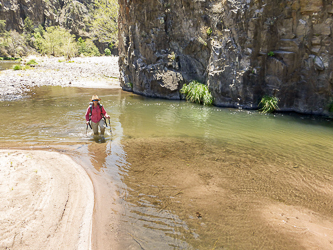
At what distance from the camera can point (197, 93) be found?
16.5 meters

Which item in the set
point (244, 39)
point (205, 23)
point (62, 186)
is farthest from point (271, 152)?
point (205, 23)

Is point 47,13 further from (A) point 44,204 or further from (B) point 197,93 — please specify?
(A) point 44,204

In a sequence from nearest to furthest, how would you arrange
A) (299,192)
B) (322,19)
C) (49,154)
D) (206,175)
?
(299,192) < (206,175) < (49,154) < (322,19)

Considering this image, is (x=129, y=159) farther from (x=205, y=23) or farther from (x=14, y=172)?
(x=205, y=23)

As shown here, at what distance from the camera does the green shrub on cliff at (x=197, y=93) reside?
16.0 metres

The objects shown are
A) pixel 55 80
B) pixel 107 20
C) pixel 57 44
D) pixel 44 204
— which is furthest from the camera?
pixel 57 44

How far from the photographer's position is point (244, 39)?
13914 mm

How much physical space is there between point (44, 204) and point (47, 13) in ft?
303

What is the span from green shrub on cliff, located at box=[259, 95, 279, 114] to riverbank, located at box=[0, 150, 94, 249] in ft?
38.4

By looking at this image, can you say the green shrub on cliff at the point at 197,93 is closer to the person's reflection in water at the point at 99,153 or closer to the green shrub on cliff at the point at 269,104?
the green shrub on cliff at the point at 269,104

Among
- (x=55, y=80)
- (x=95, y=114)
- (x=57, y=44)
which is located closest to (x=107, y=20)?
(x=55, y=80)

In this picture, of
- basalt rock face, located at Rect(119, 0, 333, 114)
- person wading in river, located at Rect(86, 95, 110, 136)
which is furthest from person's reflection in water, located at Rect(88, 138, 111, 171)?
basalt rock face, located at Rect(119, 0, 333, 114)

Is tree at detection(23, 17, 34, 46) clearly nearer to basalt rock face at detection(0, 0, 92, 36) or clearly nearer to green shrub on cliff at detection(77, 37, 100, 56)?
basalt rock face at detection(0, 0, 92, 36)

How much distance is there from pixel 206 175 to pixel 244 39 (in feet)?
35.5
